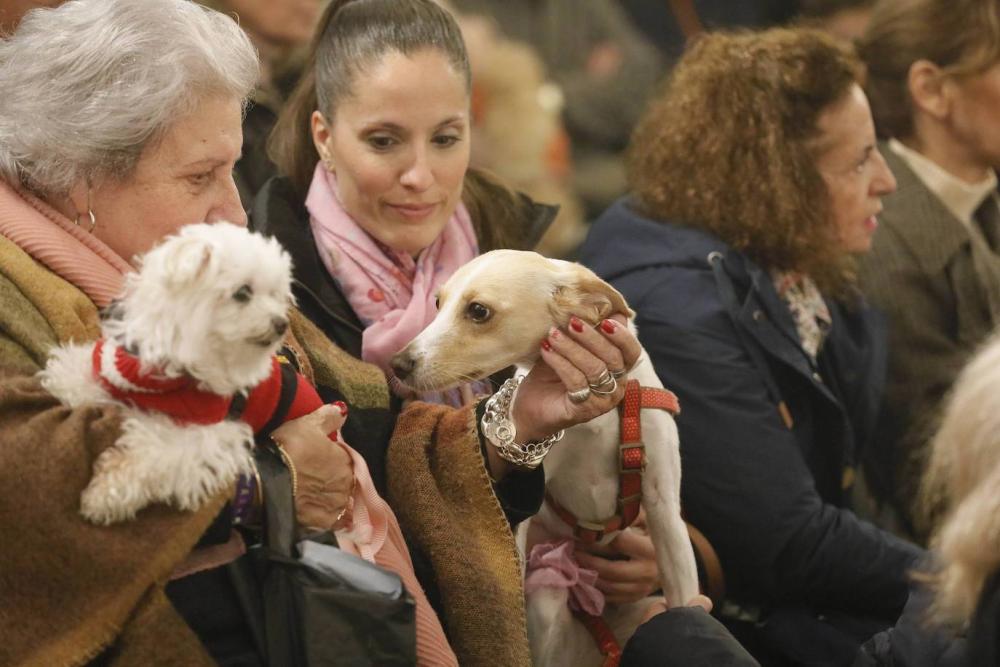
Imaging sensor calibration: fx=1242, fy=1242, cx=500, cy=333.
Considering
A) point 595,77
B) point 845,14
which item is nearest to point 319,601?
point 595,77

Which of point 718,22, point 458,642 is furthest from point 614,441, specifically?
point 718,22

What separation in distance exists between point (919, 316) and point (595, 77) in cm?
163

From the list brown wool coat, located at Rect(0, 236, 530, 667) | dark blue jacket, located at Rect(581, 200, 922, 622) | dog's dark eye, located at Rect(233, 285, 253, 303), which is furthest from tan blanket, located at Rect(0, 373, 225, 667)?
dark blue jacket, located at Rect(581, 200, 922, 622)

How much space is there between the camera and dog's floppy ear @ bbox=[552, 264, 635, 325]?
74.4 inches

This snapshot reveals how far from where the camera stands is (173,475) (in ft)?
4.77

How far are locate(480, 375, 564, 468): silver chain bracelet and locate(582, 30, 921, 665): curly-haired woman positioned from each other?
578mm

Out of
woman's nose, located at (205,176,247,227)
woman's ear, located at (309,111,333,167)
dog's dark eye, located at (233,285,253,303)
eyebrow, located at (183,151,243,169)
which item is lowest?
woman's ear, located at (309,111,333,167)

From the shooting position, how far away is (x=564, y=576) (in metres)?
2.06

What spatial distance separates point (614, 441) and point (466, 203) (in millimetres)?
689

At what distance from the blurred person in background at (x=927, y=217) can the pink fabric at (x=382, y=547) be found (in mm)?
1499

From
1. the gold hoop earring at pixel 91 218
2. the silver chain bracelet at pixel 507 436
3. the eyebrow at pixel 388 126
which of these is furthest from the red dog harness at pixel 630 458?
the gold hoop earring at pixel 91 218

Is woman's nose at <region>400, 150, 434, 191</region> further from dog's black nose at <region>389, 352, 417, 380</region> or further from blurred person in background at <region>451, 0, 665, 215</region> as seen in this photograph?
blurred person in background at <region>451, 0, 665, 215</region>

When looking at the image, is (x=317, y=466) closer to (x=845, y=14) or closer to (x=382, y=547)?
(x=382, y=547)

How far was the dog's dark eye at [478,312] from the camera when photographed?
188 centimetres
